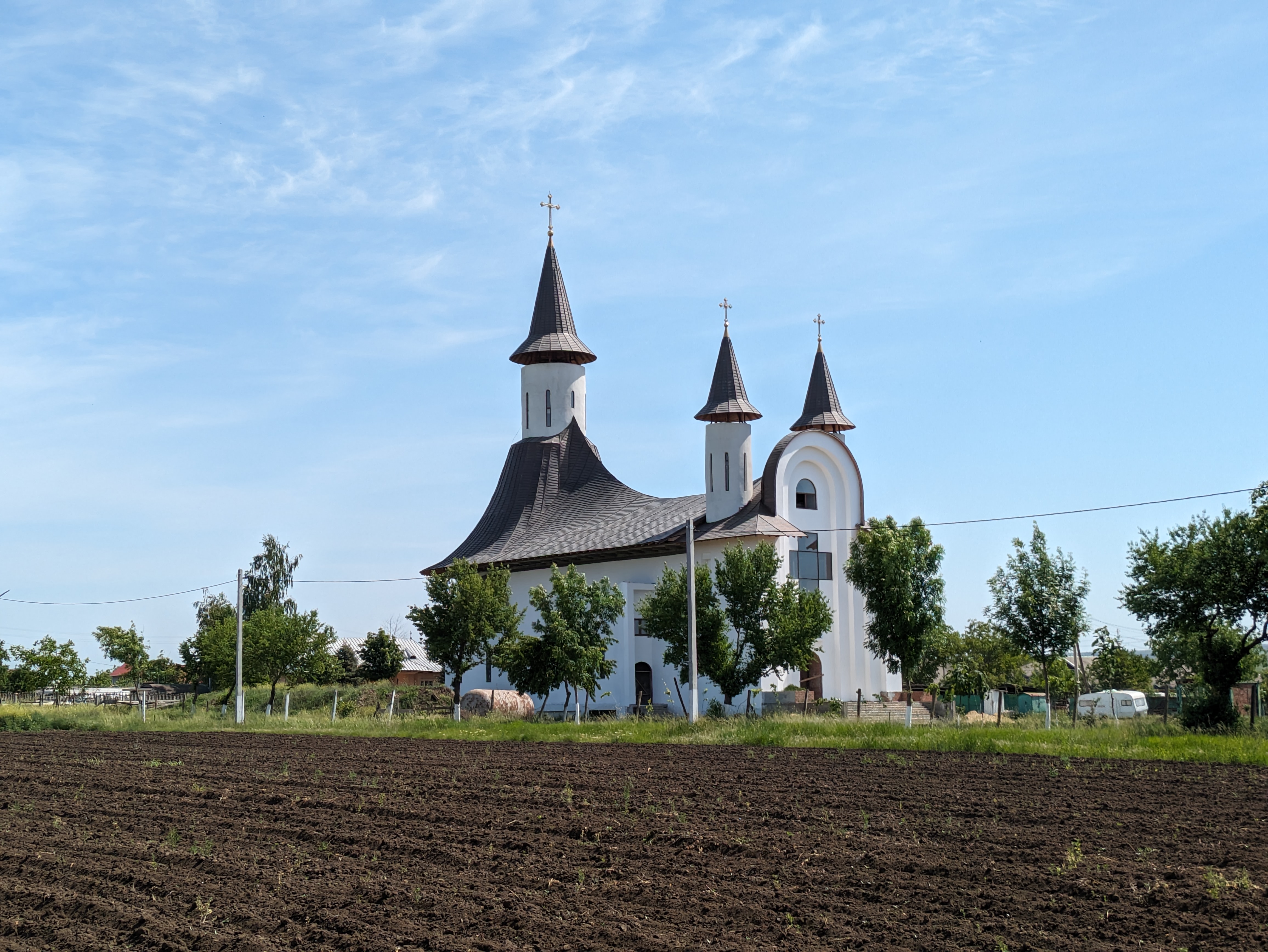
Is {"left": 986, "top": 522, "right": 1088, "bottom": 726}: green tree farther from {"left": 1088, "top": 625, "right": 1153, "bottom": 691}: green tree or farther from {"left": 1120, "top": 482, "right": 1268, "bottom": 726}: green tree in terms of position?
{"left": 1088, "top": 625, "right": 1153, "bottom": 691}: green tree

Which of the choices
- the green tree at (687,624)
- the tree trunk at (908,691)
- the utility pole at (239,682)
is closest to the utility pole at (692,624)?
the green tree at (687,624)

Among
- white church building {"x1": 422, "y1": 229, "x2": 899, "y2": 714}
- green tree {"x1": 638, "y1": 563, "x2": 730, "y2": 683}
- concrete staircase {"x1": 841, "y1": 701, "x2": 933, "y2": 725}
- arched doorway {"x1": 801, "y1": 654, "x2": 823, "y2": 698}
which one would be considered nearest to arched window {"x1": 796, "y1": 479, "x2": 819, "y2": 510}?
white church building {"x1": 422, "y1": 229, "x2": 899, "y2": 714}

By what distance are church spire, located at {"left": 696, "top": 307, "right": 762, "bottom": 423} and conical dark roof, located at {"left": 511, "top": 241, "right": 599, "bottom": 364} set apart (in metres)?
11.3

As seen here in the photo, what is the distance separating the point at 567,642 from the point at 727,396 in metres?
12.0

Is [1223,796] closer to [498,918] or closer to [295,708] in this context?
[498,918]

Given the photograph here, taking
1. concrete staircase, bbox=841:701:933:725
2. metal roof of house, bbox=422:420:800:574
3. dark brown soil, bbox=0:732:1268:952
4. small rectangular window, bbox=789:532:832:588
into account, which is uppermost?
metal roof of house, bbox=422:420:800:574

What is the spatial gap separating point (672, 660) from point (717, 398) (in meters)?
11.5

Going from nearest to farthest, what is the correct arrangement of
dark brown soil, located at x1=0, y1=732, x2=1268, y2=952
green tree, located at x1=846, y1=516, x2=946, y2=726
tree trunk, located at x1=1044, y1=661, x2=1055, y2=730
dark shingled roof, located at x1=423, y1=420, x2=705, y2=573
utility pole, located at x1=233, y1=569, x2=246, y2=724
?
dark brown soil, located at x1=0, y1=732, x2=1268, y2=952 → tree trunk, located at x1=1044, y1=661, x2=1055, y2=730 → green tree, located at x1=846, y1=516, x2=946, y2=726 → utility pole, located at x1=233, y1=569, x2=246, y2=724 → dark shingled roof, located at x1=423, y1=420, x2=705, y2=573

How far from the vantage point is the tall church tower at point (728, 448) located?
40844mm

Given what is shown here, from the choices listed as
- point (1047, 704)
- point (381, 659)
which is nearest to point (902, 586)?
point (1047, 704)

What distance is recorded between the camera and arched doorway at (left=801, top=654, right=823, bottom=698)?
133 ft

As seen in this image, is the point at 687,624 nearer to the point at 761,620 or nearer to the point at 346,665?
the point at 761,620

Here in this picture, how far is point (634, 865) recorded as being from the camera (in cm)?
973

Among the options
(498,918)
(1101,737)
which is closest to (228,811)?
(498,918)
